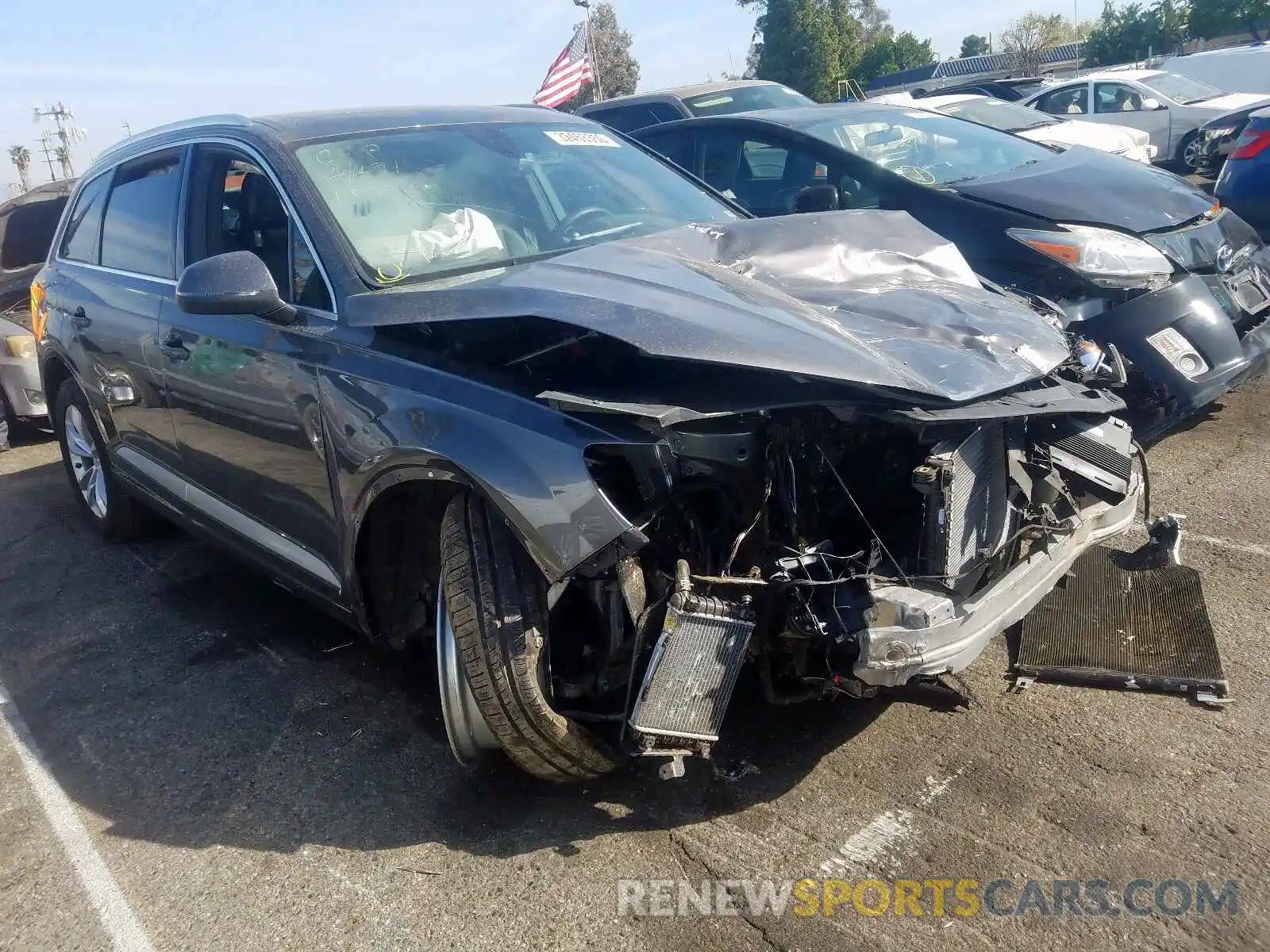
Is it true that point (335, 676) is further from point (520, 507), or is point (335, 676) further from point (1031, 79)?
point (1031, 79)

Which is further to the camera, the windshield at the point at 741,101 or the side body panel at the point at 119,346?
the windshield at the point at 741,101

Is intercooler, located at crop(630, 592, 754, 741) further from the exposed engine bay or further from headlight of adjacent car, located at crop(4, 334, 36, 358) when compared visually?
headlight of adjacent car, located at crop(4, 334, 36, 358)

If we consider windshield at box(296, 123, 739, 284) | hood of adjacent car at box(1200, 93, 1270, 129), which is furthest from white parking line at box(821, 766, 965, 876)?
hood of adjacent car at box(1200, 93, 1270, 129)

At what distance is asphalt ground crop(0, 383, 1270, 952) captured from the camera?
97.7 inches

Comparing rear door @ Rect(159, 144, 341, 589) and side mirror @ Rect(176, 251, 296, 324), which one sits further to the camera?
rear door @ Rect(159, 144, 341, 589)

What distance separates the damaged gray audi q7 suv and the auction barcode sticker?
0.30m

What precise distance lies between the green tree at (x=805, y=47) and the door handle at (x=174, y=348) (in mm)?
41188

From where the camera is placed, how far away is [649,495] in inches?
98.2

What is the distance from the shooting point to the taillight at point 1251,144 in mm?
7465

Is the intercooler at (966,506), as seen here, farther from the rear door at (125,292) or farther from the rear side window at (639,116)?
the rear side window at (639,116)

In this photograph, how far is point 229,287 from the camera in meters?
3.06

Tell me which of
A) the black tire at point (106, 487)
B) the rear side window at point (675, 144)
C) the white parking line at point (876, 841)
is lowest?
the white parking line at point (876, 841)

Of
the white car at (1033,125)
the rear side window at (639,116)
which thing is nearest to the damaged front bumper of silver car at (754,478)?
the white car at (1033,125)

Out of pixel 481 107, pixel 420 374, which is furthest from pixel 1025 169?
pixel 420 374
